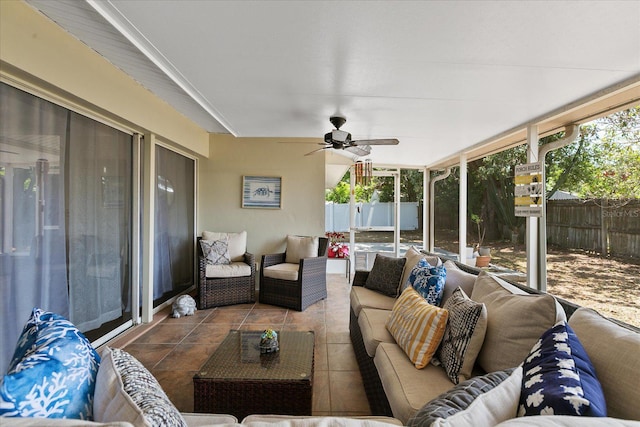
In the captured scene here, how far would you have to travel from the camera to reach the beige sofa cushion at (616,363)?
828 mm

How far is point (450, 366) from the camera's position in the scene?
1.43 meters

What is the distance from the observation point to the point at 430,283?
2059mm

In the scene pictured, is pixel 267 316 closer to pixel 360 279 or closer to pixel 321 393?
pixel 360 279

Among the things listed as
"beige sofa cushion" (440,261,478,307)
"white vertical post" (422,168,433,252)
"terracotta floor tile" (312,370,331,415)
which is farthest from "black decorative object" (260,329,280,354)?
"white vertical post" (422,168,433,252)

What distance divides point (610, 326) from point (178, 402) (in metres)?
2.29

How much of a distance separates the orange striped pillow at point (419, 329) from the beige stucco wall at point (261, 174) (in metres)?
3.23

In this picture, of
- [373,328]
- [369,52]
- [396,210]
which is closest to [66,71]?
[369,52]

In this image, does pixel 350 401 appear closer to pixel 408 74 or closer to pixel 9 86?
pixel 408 74

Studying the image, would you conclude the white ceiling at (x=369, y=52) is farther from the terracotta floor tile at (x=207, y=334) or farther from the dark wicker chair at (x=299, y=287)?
the terracotta floor tile at (x=207, y=334)

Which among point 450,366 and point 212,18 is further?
point 212,18

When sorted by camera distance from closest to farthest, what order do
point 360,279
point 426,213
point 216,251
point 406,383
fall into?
point 406,383
point 360,279
point 216,251
point 426,213

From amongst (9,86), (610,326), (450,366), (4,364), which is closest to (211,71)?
(9,86)

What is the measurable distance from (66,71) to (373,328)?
2727 millimetres

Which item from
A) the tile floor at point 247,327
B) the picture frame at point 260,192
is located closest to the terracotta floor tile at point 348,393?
the tile floor at point 247,327
